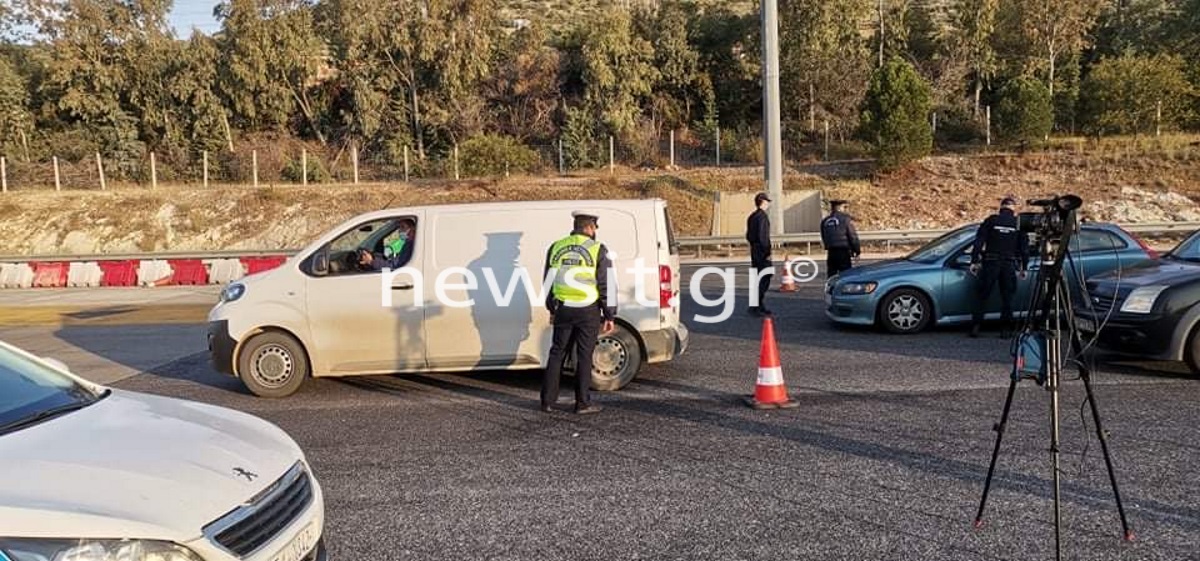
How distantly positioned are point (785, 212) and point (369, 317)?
826 inches

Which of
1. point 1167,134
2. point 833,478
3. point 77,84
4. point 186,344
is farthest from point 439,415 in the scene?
point 77,84

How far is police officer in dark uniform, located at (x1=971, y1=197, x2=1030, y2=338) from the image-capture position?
9.95 m

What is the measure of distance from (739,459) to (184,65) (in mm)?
44841

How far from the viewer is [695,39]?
46.4m

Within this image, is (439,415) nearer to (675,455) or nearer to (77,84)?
(675,455)

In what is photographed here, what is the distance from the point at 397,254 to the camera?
27.1 feet

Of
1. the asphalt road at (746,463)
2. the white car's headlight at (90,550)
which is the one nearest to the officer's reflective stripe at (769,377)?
the asphalt road at (746,463)

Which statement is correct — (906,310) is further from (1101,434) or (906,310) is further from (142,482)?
(142,482)

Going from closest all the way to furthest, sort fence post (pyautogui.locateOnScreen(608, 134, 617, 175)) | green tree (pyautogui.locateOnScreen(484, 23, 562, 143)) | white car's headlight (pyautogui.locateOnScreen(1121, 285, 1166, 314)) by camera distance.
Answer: white car's headlight (pyautogui.locateOnScreen(1121, 285, 1166, 314))
fence post (pyautogui.locateOnScreen(608, 134, 617, 175))
green tree (pyautogui.locateOnScreen(484, 23, 562, 143))

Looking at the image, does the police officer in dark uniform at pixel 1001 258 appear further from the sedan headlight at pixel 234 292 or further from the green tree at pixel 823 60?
the green tree at pixel 823 60

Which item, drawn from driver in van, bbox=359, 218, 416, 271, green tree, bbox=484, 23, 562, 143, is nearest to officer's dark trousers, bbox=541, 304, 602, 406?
driver in van, bbox=359, 218, 416, 271

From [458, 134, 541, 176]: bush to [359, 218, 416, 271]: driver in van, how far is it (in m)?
27.0

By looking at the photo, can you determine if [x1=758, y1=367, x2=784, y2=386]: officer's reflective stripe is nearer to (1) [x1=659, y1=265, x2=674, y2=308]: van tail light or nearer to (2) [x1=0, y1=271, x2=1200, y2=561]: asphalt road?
(2) [x1=0, y1=271, x2=1200, y2=561]: asphalt road

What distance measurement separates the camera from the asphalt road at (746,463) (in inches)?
180
